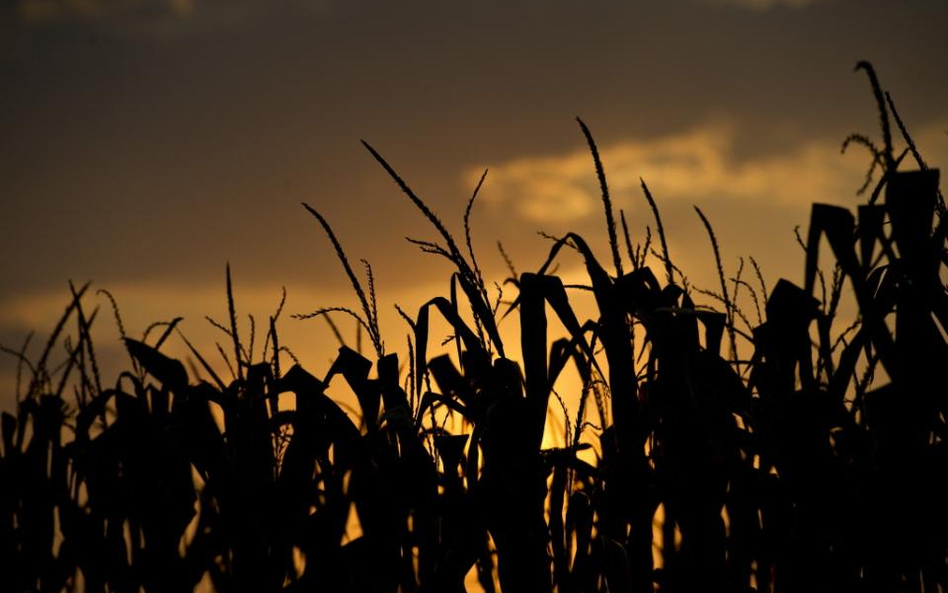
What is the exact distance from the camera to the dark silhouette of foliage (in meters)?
1.88

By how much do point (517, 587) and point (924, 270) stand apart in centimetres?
114

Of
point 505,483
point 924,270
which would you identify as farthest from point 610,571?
point 924,270

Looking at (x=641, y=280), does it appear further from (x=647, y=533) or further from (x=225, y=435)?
(x=225, y=435)

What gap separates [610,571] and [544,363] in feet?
1.67

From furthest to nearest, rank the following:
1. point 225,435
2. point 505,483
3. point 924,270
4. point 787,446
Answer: point 225,435
point 505,483
point 787,446
point 924,270

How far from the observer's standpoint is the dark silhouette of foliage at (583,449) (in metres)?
1.88

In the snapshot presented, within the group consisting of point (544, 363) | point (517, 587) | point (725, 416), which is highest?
point (544, 363)

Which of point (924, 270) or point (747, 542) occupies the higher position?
point (924, 270)

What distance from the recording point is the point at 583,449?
102 inches

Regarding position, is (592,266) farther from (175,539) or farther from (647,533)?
(175,539)

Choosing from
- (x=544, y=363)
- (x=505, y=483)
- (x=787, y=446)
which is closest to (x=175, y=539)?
(x=505, y=483)

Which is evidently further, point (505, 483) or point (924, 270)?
point (505, 483)

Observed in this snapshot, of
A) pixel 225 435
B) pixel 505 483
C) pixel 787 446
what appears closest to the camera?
pixel 787 446

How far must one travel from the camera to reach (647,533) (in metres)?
2.14
